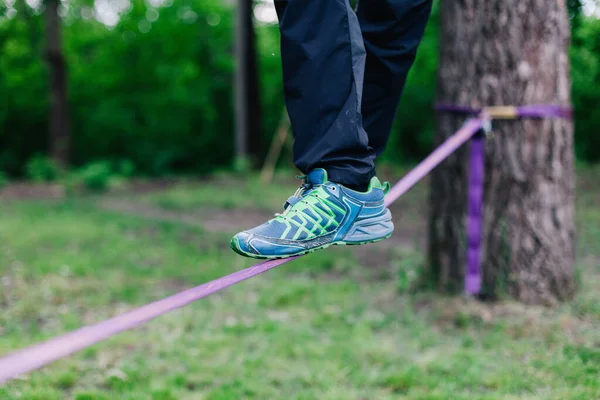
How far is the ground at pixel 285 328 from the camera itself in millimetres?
2654

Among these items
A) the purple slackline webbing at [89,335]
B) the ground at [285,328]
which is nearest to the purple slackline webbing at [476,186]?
the ground at [285,328]

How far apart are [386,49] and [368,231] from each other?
0.58m

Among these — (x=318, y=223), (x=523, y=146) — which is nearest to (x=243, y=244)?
(x=318, y=223)

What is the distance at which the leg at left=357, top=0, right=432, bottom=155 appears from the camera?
1.97 meters

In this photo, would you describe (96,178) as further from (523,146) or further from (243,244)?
(243,244)

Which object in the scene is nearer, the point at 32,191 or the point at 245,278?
the point at 245,278

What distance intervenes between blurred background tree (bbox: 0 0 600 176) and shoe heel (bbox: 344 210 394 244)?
37.6 ft

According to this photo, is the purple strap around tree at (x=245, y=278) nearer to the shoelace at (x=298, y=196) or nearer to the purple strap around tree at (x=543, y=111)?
the purple strap around tree at (x=543, y=111)

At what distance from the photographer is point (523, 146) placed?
3.26 metres

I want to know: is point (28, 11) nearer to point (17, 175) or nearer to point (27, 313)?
point (17, 175)

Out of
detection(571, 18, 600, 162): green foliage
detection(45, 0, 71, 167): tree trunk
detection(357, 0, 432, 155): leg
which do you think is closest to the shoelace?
detection(357, 0, 432, 155): leg

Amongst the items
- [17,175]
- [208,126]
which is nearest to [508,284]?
[208,126]

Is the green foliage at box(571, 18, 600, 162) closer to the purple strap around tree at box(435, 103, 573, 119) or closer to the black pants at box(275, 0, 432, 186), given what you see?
the purple strap around tree at box(435, 103, 573, 119)

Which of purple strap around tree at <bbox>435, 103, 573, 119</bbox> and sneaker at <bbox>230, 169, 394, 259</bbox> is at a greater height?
purple strap around tree at <bbox>435, 103, 573, 119</bbox>
